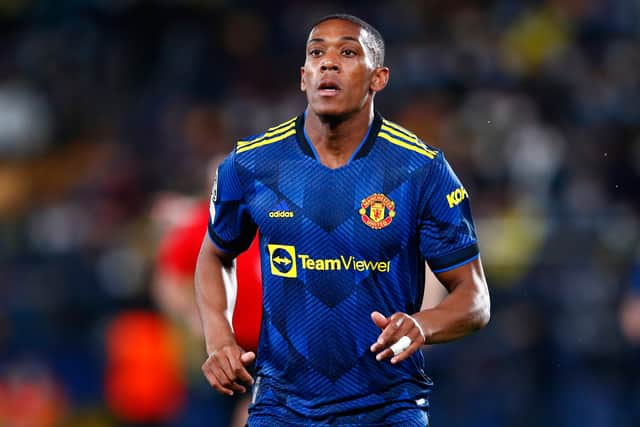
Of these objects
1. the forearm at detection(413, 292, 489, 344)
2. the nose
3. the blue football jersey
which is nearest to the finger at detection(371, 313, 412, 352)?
the forearm at detection(413, 292, 489, 344)

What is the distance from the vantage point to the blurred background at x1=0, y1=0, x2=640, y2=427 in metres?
9.20

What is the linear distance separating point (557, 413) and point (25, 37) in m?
8.75

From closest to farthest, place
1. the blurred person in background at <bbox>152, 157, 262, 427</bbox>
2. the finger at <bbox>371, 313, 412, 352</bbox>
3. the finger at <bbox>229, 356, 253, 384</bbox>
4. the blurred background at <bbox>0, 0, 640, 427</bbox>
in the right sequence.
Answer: the finger at <bbox>371, 313, 412, 352</bbox> → the finger at <bbox>229, 356, 253, 384</bbox> → the blurred person in background at <bbox>152, 157, 262, 427</bbox> → the blurred background at <bbox>0, 0, 640, 427</bbox>

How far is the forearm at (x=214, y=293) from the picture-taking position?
417 centimetres

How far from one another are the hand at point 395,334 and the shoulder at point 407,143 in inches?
25.5

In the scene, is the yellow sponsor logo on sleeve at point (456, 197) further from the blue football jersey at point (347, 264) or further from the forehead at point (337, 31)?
the forehead at point (337, 31)

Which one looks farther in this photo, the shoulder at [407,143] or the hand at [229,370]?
the shoulder at [407,143]

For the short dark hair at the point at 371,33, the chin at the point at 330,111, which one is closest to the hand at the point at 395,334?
the chin at the point at 330,111

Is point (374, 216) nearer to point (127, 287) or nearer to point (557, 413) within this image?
point (557, 413)

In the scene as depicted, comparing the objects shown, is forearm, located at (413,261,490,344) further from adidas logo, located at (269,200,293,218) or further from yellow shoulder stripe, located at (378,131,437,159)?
adidas logo, located at (269,200,293,218)

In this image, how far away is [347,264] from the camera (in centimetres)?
400

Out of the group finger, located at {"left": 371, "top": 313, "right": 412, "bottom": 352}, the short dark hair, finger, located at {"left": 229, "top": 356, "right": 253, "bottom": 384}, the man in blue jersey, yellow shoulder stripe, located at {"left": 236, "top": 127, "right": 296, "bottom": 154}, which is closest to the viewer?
finger, located at {"left": 371, "top": 313, "right": 412, "bottom": 352}

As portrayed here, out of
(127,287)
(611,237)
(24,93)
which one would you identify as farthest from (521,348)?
(24,93)

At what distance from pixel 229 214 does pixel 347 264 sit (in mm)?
534
